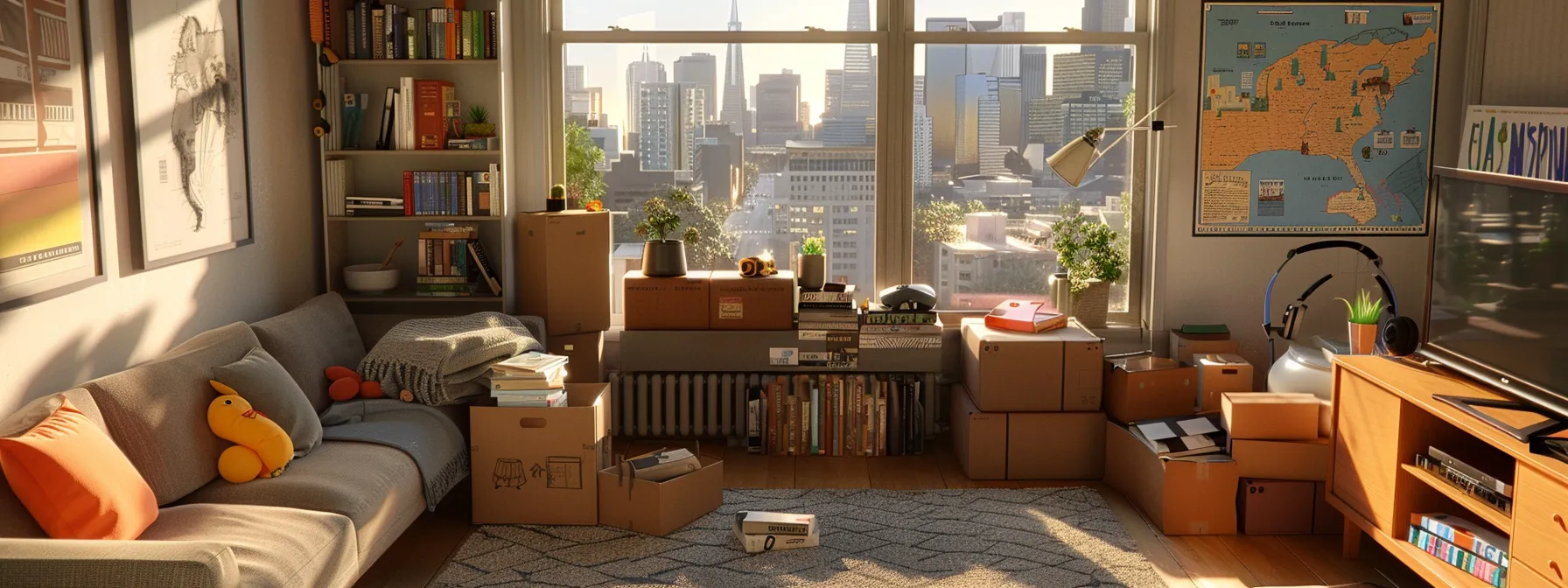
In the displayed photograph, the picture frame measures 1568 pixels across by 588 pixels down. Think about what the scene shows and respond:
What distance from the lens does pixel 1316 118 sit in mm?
5184

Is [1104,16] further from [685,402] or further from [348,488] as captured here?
[348,488]

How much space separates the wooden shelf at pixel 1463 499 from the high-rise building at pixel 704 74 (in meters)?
3.08

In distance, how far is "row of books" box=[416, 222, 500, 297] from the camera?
5.04 meters

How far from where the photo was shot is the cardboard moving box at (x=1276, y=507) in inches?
163

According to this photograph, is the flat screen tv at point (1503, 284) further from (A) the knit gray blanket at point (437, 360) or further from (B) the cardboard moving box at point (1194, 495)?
(A) the knit gray blanket at point (437, 360)

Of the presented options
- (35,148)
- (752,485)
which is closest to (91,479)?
(35,148)

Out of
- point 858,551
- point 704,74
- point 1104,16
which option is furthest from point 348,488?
point 1104,16

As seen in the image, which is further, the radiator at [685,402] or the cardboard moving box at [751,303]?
the radiator at [685,402]

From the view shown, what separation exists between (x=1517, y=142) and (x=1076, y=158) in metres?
1.57

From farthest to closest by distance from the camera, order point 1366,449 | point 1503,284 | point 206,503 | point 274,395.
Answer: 1. point 1366,449
2. point 274,395
3. point 1503,284
4. point 206,503

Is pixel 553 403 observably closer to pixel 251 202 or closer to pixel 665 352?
pixel 665 352

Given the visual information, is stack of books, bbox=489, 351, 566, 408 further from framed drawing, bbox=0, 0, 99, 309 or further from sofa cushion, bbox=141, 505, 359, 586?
framed drawing, bbox=0, 0, 99, 309

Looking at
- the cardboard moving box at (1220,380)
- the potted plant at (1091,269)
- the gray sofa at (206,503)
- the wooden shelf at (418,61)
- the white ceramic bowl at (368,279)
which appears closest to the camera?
the gray sofa at (206,503)

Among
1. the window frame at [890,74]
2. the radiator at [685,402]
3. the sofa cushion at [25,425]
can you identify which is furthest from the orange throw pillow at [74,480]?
the window frame at [890,74]
